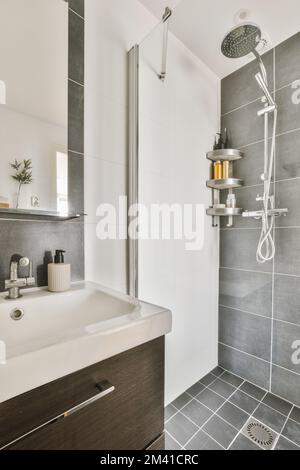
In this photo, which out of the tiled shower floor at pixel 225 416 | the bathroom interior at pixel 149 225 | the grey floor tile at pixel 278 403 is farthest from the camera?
the grey floor tile at pixel 278 403

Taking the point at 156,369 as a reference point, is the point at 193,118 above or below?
above

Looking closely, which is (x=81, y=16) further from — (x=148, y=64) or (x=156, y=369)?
(x=156, y=369)

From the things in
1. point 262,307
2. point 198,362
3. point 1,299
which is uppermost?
point 1,299

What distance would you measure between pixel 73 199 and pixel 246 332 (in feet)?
4.47

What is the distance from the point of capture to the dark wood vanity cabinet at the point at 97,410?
369 mm

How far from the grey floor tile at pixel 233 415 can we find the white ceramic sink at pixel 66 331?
97cm

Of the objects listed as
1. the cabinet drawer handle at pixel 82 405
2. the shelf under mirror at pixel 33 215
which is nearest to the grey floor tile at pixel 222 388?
the cabinet drawer handle at pixel 82 405

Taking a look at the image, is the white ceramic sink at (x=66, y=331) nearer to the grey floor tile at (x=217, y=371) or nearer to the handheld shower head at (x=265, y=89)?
the grey floor tile at (x=217, y=371)

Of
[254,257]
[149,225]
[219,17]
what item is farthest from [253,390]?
[219,17]

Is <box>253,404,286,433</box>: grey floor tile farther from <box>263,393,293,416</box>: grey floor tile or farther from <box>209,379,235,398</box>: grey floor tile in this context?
<box>209,379,235,398</box>: grey floor tile

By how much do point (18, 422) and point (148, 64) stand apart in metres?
1.37

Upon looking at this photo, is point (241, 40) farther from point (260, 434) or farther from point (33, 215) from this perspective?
point (260, 434)
